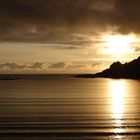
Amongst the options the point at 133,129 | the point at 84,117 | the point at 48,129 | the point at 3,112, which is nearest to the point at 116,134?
the point at 133,129

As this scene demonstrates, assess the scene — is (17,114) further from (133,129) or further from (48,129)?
(133,129)

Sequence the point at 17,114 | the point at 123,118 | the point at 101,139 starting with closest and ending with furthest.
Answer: the point at 101,139 < the point at 123,118 < the point at 17,114

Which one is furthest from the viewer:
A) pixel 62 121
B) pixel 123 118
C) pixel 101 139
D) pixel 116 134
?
pixel 123 118

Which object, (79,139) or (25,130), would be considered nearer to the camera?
(79,139)

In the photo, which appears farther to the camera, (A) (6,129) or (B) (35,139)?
(A) (6,129)

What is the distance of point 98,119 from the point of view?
175ft

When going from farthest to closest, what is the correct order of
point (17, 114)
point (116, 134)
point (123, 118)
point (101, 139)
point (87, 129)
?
point (17, 114) < point (123, 118) < point (87, 129) < point (116, 134) < point (101, 139)

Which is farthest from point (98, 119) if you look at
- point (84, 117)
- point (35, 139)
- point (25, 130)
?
point (35, 139)

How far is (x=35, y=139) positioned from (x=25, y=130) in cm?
538

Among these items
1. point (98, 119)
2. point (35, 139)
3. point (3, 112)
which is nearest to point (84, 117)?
point (98, 119)

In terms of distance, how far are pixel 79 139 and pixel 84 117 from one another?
57.7 ft

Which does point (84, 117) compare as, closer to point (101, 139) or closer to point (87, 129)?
point (87, 129)

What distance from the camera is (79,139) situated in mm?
37781

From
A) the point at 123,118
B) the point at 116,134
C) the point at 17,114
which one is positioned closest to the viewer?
the point at 116,134
